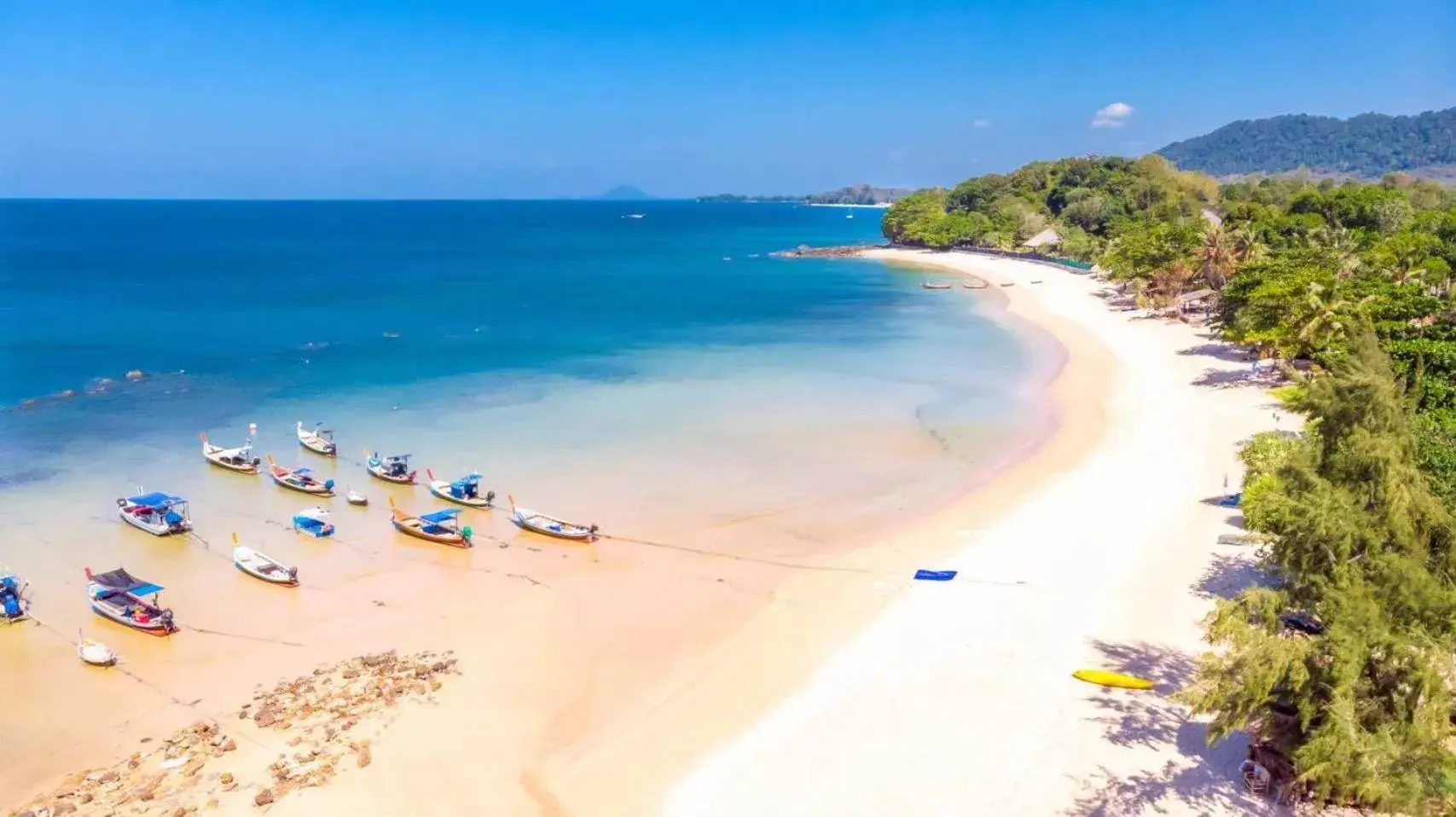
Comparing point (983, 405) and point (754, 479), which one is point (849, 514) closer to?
point (754, 479)

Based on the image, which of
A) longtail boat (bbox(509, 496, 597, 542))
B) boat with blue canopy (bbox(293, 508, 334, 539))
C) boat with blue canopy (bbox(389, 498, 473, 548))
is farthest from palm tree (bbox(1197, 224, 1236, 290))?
boat with blue canopy (bbox(293, 508, 334, 539))

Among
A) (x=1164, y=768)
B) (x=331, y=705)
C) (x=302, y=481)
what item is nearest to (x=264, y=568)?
(x=302, y=481)

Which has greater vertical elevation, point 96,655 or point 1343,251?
point 1343,251

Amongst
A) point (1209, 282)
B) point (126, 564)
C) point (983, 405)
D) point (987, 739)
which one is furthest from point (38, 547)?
point (1209, 282)

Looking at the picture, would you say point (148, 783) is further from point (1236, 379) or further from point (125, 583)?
point (1236, 379)

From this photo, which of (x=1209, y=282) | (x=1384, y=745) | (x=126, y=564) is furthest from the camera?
(x=1209, y=282)

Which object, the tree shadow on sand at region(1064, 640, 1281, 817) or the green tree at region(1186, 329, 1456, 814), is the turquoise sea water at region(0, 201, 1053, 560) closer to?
the tree shadow on sand at region(1064, 640, 1281, 817)
